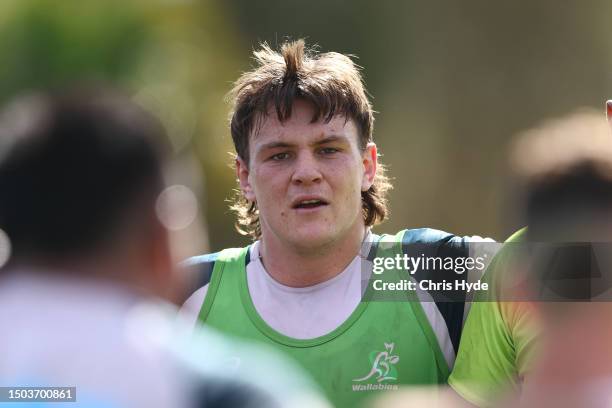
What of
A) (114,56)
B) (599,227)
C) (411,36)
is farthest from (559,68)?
(599,227)

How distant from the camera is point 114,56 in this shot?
1149 cm

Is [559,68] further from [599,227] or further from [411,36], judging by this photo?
[599,227]

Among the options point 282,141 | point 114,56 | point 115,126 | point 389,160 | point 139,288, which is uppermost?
point 114,56

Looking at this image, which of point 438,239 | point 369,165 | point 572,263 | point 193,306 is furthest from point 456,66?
point 572,263

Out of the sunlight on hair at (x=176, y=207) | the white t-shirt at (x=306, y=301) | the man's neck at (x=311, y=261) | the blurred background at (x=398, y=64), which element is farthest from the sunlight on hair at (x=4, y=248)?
the blurred background at (x=398, y=64)

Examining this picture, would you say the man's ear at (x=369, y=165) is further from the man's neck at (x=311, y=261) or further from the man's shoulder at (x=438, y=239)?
the man's shoulder at (x=438, y=239)

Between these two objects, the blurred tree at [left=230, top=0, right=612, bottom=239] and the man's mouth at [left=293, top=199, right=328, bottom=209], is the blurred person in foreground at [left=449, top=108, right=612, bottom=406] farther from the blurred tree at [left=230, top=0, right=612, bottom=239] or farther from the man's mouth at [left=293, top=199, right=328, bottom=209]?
the blurred tree at [left=230, top=0, right=612, bottom=239]

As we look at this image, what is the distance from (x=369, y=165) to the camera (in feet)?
11.9

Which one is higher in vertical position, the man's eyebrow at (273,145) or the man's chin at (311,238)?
the man's eyebrow at (273,145)

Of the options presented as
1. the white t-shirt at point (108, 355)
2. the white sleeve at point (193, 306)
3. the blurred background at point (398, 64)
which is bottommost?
the white t-shirt at point (108, 355)

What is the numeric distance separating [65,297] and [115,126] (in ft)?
1.03

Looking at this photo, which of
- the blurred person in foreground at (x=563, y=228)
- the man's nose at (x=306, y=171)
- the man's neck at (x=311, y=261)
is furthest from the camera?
the man's neck at (x=311, y=261)

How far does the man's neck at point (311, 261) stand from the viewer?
3357 millimetres

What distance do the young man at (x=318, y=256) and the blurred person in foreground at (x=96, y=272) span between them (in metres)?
1.52
